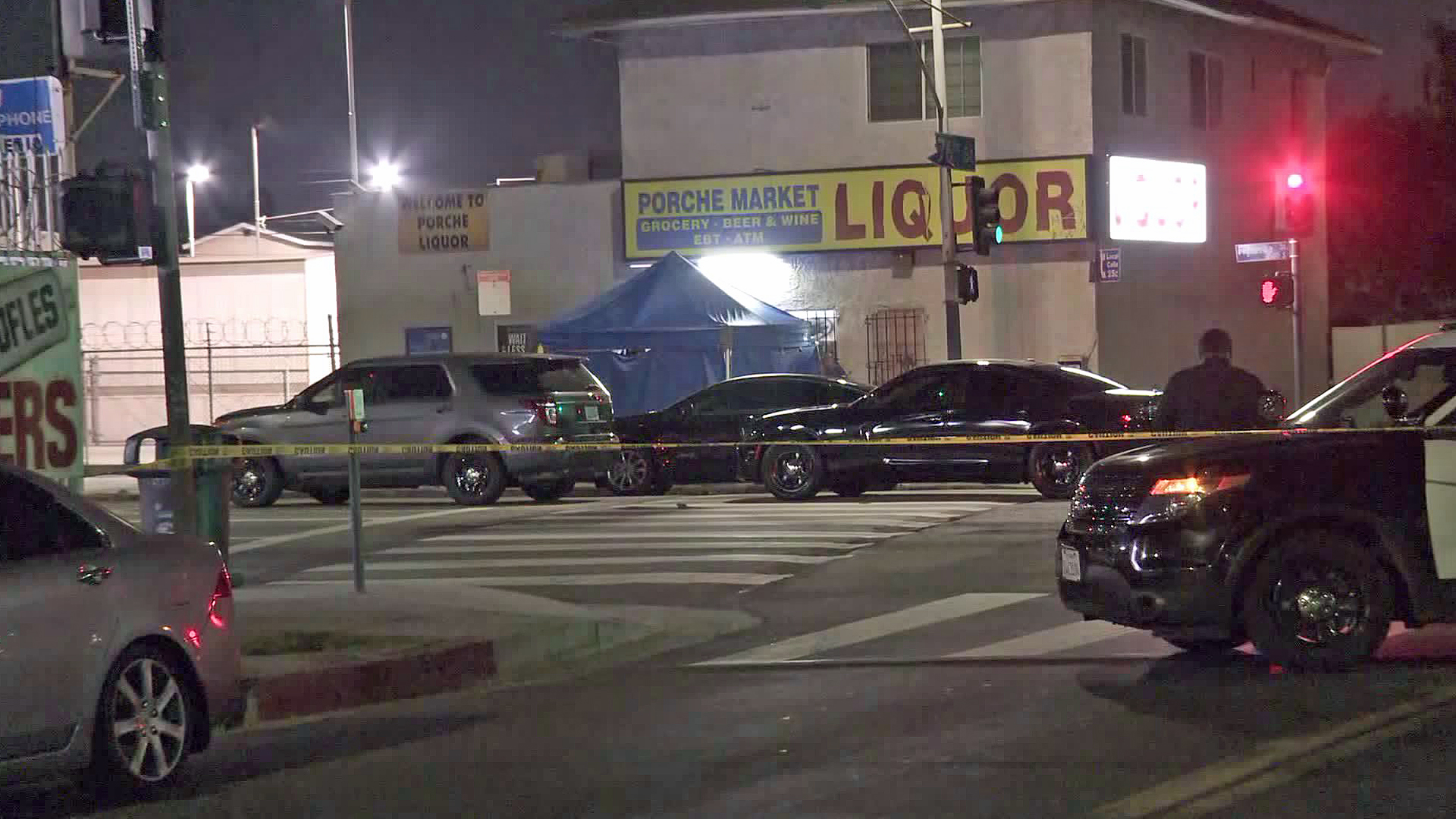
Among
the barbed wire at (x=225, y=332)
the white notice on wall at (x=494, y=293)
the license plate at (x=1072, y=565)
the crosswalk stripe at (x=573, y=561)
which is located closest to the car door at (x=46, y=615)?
the license plate at (x=1072, y=565)

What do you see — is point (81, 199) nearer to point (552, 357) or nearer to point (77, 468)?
point (77, 468)

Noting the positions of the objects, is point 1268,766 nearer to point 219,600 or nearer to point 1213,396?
point 219,600

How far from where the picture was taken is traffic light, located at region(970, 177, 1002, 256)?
26328 mm

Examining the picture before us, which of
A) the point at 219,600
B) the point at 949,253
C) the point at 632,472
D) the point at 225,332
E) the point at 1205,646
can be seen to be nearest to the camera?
the point at 219,600

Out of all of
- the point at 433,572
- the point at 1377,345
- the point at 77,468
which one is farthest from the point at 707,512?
the point at 1377,345

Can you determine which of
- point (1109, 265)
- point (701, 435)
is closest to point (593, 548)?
point (701, 435)

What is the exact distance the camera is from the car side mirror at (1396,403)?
33.0 feet

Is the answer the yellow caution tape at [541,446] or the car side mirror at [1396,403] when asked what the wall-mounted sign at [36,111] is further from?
the car side mirror at [1396,403]

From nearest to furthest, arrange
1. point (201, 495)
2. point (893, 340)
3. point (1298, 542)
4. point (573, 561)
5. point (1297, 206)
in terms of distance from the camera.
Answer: point (1298, 542)
point (201, 495)
point (573, 561)
point (1297, 206)
point (893, 340)

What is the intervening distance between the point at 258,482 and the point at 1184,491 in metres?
16.2

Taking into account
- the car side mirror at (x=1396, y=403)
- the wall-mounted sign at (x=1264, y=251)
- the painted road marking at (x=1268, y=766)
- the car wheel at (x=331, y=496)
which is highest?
the wall-mounted sign at (x=1264, y=251)

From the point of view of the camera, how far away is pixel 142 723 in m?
7.75

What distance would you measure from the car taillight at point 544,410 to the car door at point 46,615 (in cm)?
1410

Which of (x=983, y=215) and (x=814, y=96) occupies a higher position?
(x=814, y=96)
